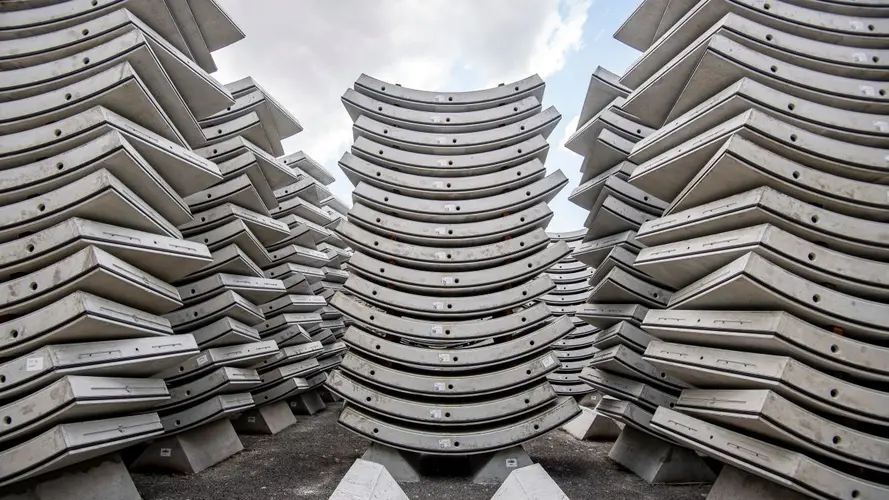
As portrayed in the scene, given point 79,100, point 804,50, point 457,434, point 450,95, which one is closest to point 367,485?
point 457,434

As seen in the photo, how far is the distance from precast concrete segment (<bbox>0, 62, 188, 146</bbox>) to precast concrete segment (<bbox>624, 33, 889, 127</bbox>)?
442cm

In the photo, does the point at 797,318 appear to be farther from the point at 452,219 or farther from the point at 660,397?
the point at 452,219

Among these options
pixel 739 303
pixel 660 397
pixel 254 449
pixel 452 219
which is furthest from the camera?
pixel 254 449

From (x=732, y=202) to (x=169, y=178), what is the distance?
4863mm

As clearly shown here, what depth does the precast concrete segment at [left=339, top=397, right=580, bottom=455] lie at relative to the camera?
15.5 feet

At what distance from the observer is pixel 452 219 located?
5.48 metres

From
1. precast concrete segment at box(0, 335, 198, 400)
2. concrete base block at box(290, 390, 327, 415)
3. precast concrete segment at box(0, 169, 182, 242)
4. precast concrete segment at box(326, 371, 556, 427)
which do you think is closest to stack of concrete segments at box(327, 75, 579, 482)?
precast concrete segment at box(326, 371, 556, 427)

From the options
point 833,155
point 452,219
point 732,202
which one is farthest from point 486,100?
point 833,155

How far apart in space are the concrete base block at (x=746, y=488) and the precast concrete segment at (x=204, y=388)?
4.85 metres

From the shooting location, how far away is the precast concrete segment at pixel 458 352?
4.96 m

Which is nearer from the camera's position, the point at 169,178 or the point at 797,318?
the point at 797,318

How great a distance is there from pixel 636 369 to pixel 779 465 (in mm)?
2124

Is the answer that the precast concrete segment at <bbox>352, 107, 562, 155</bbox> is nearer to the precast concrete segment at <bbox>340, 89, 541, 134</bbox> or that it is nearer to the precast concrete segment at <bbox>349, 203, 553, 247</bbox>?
the precast concrete segment at <bbox>340, 89, 541, 134</bbox>

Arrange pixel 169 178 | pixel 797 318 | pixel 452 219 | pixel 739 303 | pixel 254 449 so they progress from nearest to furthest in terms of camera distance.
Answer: pixel 797 318 < pixel 739 303 < pixel 169 178 < pixel 452 219 < pixel 254 449
